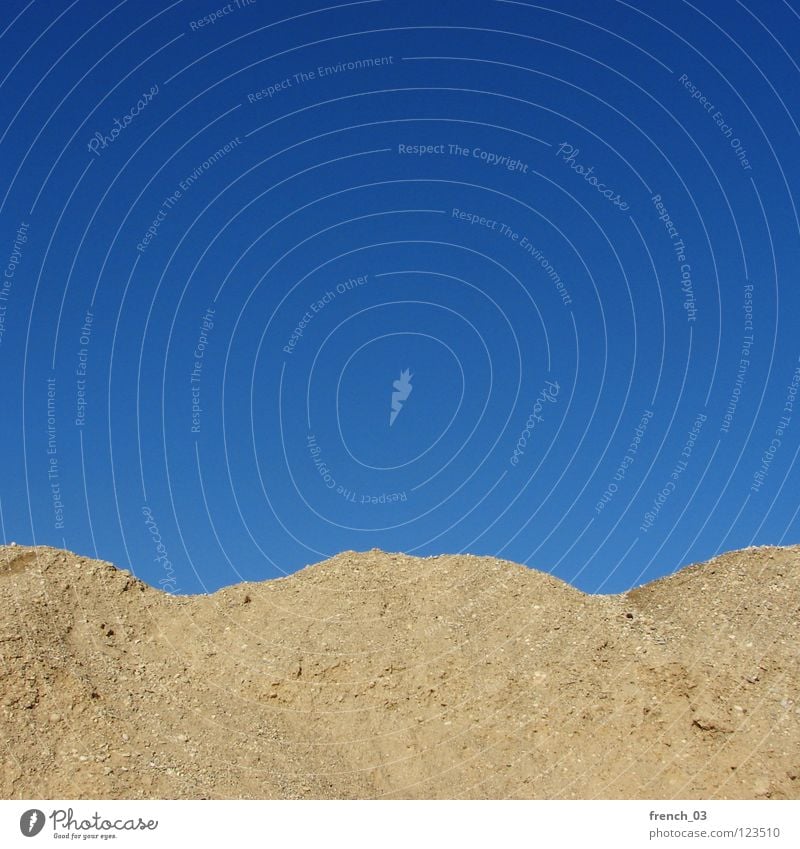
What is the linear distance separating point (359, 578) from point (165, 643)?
6.95 metres

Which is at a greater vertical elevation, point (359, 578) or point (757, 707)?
point (359, 578)

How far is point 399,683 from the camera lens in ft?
91.6

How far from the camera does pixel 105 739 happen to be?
23156 mm

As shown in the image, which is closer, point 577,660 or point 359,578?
point 577,660

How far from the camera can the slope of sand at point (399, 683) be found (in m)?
23.8

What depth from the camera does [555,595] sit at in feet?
103

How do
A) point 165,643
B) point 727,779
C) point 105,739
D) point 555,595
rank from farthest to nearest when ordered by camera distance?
point 555,595
point 165,643
point 727,779
point 105,739

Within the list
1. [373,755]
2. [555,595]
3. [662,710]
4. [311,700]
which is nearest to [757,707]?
[662,710]

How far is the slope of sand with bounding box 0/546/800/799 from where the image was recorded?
2378cm
